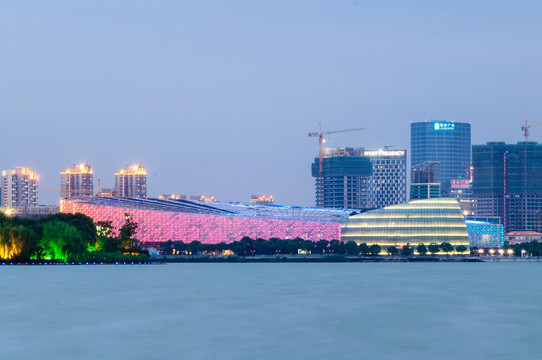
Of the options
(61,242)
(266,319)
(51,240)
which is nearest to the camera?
(266,319)

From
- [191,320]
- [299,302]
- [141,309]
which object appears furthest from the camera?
[299,302]

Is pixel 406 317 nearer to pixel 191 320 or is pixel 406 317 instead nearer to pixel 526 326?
pixel 526 326

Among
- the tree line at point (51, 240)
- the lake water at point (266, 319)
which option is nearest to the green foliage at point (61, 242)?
the tree line at point (51, 240)

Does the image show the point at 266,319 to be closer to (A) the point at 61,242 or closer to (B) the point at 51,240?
(A) the point at 61,242

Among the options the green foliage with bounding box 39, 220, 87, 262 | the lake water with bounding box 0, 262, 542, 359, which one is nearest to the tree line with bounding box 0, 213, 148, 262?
the green foliage with bounding box 39, 220, 87, 262

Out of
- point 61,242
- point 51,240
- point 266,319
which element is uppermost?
point 51,240

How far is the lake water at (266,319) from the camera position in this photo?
6494 cm

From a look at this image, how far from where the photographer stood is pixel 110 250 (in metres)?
190

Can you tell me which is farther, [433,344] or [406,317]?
[406,317]

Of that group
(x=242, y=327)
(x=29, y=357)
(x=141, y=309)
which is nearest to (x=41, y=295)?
(x=141, y=309)

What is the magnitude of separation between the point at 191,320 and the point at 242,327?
6158 mm

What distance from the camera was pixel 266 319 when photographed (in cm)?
8194

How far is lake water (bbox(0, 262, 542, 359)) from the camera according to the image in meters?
64.9

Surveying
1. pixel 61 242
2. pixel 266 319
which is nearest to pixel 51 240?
pixel 61 242
